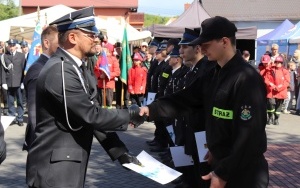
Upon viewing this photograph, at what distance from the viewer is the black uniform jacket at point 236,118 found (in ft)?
10.3

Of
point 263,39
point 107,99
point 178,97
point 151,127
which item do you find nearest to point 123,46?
point 107,99

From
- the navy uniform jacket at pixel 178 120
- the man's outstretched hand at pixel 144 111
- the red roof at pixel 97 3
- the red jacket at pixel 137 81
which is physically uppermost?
the man's outstretched hand at pixel 144 111

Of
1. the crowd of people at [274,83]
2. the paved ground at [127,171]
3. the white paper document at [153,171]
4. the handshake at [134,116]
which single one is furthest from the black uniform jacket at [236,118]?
the crowd of people at [274,83]

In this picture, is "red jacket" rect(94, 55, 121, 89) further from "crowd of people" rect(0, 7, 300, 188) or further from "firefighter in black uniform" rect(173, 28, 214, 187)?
"crowd of people" rect(0, 7, 300, 188)

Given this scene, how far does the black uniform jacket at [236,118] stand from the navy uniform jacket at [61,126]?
2.29 feet

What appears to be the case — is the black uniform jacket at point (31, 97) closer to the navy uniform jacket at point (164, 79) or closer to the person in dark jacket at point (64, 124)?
the person in dark jacket at point (64, 124)

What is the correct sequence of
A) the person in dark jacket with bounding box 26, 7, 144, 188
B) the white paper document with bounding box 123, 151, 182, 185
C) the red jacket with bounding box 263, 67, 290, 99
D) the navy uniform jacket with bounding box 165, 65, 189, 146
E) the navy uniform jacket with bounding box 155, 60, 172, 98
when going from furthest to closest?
1. the red jacket with bounding box 263, 67, 290, 99
2. the navy uniform jacket with bounding box 155, 60, 172, 98
3. the navy uniform jacket with bounding box 165, 65, 189, 146
4. the white paper document with bounding box 123, 151, 182, 185
5. the person in dark jacket with bounding box 26, 7, 144, 188

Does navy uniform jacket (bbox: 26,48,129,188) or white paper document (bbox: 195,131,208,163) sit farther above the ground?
navy uniform jacket (bbox: 26,48,129,188)

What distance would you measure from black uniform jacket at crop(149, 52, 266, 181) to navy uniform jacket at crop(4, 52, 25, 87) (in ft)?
33.9

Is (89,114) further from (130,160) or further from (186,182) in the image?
(186,182)

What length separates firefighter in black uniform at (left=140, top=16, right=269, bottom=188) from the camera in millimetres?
3141

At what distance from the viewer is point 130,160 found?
3.66 meters

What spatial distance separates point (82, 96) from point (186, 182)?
377 centimetres

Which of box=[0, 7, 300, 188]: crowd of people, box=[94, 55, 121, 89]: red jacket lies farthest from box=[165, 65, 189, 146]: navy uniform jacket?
box=[94, 55, 121, 89]: red jacket
